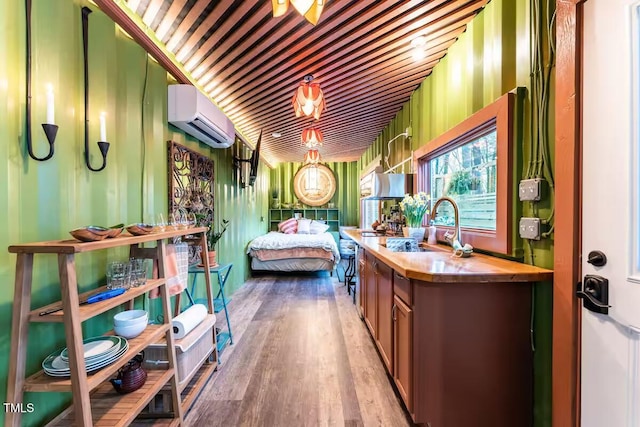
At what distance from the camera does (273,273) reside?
18.9 feet

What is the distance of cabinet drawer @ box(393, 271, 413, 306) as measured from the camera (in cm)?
157

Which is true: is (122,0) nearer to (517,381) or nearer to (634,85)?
(634,85)

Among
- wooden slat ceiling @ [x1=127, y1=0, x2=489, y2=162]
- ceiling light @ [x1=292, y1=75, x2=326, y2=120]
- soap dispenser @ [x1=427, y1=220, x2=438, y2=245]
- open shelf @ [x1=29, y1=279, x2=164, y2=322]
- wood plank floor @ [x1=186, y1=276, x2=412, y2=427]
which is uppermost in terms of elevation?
wooden slat ceiling @ [x1=127, y1=0, x2=489, y2=162]

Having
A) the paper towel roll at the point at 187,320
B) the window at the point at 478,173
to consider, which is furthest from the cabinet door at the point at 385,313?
the paper towel roll at the point at 187,320

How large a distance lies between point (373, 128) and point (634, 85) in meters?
3.97

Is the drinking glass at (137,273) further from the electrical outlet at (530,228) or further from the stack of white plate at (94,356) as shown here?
the electrical outlet at (530,228)

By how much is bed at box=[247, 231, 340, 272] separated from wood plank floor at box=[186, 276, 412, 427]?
154 cm

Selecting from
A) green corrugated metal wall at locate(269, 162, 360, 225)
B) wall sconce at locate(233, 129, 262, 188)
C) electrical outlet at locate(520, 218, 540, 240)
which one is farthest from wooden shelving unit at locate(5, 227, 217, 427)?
green corrugated metal wall at locate(269, 162, 360, 225)

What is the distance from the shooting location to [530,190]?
1502mm

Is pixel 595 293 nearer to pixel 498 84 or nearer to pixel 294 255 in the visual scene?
pixel 498 84

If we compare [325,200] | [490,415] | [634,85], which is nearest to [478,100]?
[634,85]

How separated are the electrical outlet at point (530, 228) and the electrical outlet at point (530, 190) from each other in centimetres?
11

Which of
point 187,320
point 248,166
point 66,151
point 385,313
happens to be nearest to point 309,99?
point 66,151

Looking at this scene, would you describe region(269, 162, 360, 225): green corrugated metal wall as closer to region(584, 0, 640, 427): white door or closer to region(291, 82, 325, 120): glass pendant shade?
region(291, 82, 325, 120): glass pendant shade
